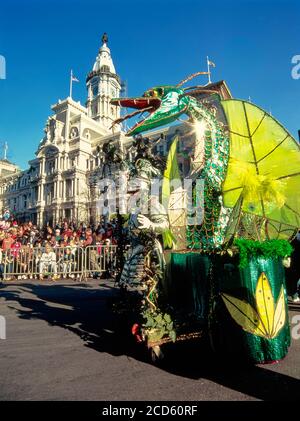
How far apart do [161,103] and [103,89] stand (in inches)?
2743

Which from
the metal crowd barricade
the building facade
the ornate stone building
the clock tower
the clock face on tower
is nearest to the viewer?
the metal crowd barricade

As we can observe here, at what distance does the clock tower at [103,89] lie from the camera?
210 feet

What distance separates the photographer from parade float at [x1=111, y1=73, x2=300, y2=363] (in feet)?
9.05

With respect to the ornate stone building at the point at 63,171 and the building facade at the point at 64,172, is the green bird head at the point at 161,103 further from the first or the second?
the ornate stone building at the point at 63,171

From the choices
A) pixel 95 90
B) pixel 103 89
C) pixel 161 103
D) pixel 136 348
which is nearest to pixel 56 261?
pixel 136 348

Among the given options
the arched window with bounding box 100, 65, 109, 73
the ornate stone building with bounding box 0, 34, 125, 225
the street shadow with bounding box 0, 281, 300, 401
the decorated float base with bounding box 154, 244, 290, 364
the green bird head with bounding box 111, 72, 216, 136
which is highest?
A: the arched window with bounding box 100, 65, 109, 73

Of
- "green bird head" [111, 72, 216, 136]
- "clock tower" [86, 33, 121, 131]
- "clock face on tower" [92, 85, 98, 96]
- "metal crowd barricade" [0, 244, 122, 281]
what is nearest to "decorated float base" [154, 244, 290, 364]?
"green bird head" [111, 72, 216, 136]

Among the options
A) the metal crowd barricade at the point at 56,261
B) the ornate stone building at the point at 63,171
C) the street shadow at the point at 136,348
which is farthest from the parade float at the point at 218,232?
the ornate stone building at the point at 63,171

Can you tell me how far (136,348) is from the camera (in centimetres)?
355

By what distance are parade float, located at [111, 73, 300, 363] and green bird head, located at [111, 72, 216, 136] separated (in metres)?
0.02

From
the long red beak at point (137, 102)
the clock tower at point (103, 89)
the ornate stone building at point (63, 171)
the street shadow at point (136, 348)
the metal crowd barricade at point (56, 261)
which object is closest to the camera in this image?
the street shadow at point (136, 348)

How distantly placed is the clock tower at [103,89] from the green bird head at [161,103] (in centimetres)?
6210

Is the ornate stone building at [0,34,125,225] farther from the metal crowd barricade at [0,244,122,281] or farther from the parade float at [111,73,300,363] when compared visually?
the parade float at [111,73,300,363]
